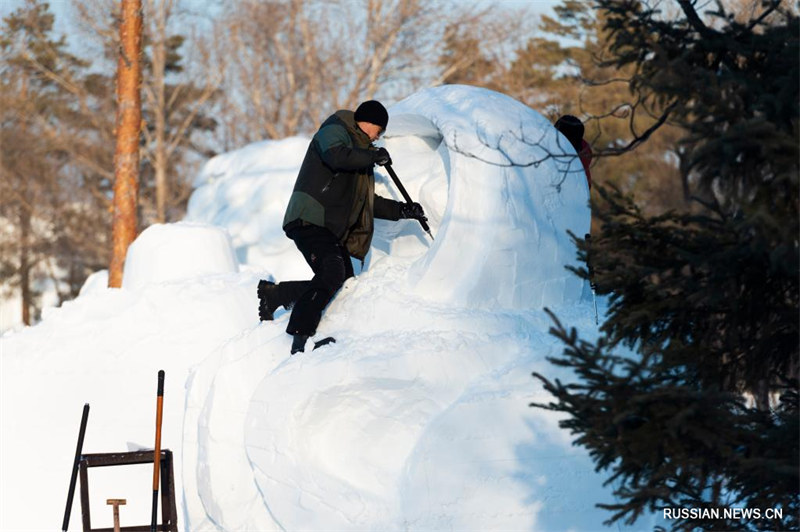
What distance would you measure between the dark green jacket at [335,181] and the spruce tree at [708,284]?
2.15m

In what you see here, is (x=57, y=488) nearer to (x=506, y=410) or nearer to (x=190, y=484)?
(x=190, y=484)

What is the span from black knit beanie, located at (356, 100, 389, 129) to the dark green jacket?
2.7 inches

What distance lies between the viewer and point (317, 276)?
6.12 m

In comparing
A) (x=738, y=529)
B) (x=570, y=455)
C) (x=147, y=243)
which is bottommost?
(x=738, y=529)

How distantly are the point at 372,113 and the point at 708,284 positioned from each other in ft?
9.09

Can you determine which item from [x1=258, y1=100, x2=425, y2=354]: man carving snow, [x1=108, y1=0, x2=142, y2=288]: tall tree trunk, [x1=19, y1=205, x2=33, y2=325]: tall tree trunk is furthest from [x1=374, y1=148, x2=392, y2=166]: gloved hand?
[x1=19, y1=205, x2=33, y2=325]: tall tree trunk

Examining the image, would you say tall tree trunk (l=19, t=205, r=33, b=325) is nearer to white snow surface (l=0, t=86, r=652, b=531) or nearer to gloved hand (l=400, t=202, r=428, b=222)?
white snow surface (l=0, t=86, r=652, b=531)

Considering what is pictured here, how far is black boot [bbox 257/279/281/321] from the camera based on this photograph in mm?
6621

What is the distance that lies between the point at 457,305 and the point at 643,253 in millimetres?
2031

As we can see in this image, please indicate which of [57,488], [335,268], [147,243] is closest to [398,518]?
[335,268]

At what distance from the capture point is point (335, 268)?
6105mm

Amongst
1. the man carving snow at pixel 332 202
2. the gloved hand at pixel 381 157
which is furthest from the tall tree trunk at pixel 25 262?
the gloved hand at pixel 381 157

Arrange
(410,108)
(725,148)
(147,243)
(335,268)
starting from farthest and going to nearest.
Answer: (147,243), (410,108), (335,268), (725,148)

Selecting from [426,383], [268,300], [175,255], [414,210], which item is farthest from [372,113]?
[175,255]
